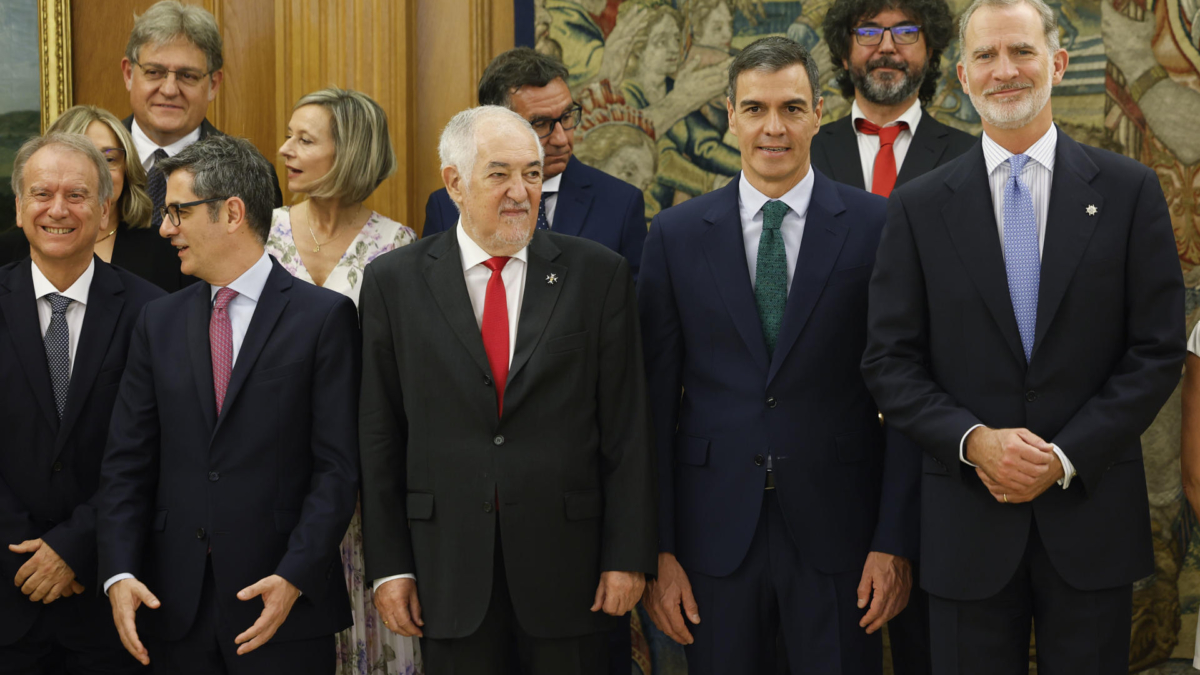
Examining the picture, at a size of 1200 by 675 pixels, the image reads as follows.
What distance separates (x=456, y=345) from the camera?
2.85m

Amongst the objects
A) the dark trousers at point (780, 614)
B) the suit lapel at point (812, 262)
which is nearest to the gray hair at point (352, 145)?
the suit lapel at point (812, 262)

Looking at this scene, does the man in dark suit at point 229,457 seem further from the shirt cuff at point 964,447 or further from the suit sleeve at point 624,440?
the shirt cuff at point 964,447

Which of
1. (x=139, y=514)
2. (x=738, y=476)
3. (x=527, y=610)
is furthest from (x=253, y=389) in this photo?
(x=738, y=476)

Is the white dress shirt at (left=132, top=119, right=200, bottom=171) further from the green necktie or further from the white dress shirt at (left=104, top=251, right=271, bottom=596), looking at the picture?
the green necktie

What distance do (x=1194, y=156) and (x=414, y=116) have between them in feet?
9.87

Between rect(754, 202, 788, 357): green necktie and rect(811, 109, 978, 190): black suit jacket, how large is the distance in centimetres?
92

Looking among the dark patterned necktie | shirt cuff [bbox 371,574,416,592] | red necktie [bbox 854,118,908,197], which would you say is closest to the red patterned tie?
shirt cuff [bbox 371,574,416,592]

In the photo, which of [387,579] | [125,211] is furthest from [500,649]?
[125,211]

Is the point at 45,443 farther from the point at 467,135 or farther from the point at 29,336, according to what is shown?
the point at 467,135

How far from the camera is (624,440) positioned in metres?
2.88

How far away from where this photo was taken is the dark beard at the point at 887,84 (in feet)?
12.9

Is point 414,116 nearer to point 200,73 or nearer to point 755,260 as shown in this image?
point 200,73

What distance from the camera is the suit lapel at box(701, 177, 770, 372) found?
292 cm

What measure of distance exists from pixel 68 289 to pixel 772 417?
1925mm
